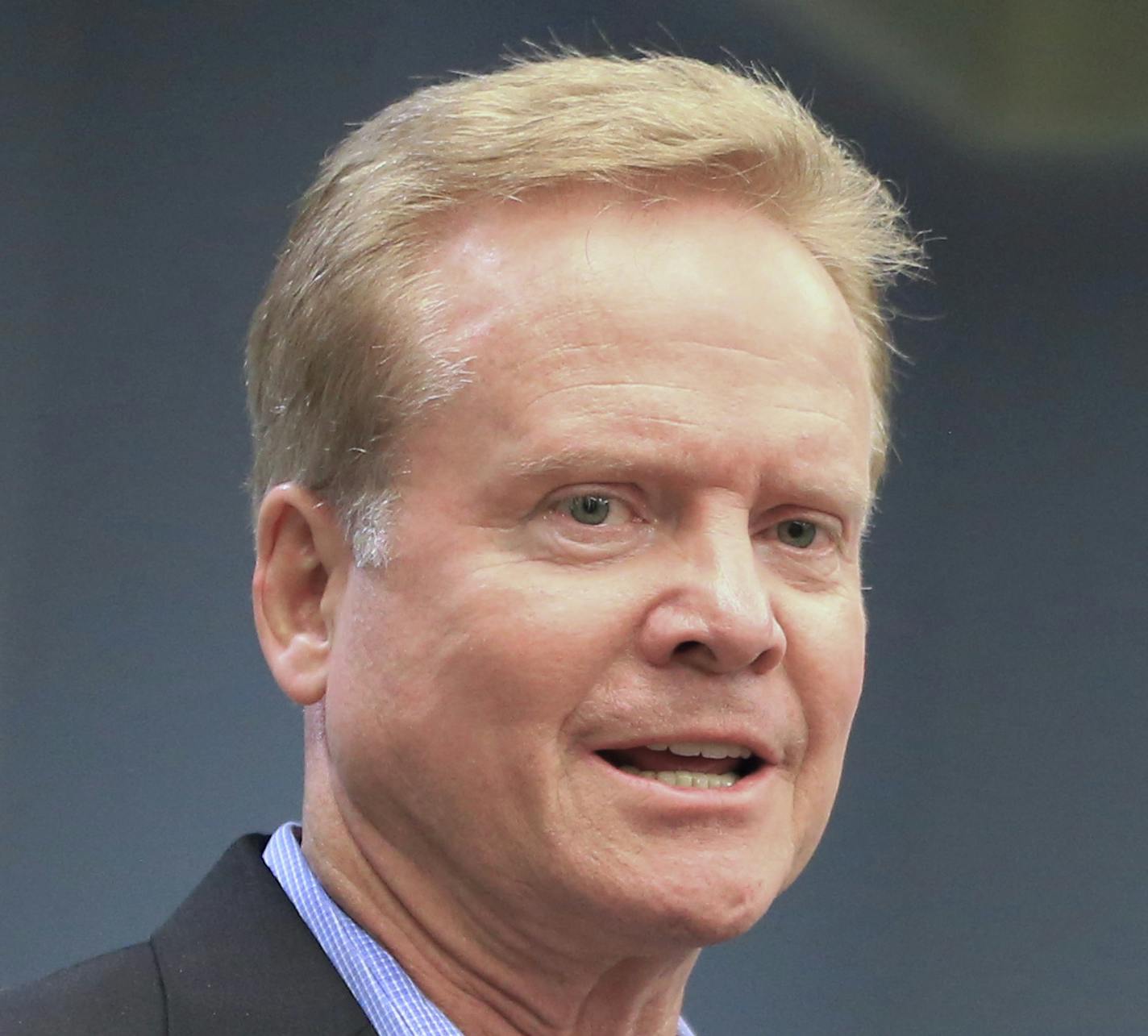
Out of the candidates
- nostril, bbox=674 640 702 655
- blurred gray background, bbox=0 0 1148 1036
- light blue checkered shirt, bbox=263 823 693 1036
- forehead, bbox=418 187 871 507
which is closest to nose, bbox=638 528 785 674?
nostril, bbox=674 640 702 655

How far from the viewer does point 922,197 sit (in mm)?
2861

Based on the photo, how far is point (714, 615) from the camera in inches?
53.6

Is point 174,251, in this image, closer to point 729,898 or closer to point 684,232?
point 684,232

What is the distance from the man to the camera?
1390mm

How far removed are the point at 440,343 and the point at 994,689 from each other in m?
1.59

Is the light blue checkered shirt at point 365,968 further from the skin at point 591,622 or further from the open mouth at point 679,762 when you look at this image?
the open mouth at point 679,762

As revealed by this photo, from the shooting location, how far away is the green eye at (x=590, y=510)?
4.65 feet

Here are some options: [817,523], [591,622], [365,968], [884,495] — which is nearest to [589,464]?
[591,622]

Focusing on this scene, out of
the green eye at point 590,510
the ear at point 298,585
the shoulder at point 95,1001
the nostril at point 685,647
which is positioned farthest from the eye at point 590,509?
the shoulder at point 95,1001

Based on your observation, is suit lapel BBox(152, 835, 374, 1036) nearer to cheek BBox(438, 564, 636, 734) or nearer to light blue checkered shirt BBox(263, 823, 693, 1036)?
light blue checkered shirt BBox(263, 823, 693, 1036)

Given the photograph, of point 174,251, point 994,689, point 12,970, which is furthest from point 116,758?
point 994,689

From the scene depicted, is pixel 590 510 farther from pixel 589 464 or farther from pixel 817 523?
pixel 817 523

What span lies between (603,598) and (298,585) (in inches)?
12.9

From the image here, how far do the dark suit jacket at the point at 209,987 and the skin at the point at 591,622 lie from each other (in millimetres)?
83
